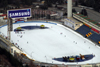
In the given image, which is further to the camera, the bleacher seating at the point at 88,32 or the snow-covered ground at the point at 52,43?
the bleacher seating at the point at 88,32

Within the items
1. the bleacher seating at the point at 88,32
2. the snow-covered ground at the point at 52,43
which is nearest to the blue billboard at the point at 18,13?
the snow-covered ground at the point at 52,43

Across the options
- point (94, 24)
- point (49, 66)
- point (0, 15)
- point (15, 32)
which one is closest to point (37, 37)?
point (15, 32)

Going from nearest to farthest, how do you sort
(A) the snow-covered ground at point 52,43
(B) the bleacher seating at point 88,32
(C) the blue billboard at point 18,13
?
(A) the snow-covered ground at point 52,43
(B) the bleacher seating at point 88,32
(C) the blue billboard at point 18,13

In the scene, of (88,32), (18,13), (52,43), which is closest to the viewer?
(52,43)

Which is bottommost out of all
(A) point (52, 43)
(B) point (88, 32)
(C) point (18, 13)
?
(A) point (52, 43)

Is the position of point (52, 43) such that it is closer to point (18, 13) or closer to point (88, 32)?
point (88, 32)

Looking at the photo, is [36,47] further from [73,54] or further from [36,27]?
[36,27]

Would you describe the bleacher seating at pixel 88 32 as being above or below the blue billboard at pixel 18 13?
below

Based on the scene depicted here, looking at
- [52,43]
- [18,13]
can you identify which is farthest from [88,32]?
[18,13]

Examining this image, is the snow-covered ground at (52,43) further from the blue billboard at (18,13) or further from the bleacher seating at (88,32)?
the blue billboard at (18,13)
